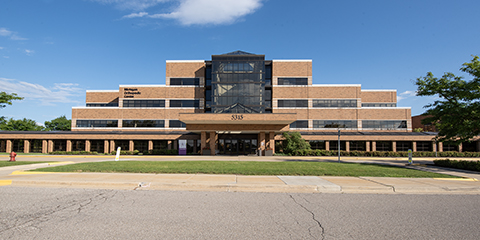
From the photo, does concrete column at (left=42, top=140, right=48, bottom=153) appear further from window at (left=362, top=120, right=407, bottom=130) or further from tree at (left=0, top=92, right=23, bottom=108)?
window at (left=362, top=120, right=407, bottom=130)

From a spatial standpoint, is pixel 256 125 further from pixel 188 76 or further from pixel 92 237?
pixel 92 237

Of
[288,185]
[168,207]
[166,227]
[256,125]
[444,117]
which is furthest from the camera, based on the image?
[256,125]

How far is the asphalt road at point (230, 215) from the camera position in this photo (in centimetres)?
476

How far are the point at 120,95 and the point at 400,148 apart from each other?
49.8 m

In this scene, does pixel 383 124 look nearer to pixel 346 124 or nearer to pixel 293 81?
pixel 346 124

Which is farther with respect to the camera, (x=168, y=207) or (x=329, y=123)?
(x=329, y=123)

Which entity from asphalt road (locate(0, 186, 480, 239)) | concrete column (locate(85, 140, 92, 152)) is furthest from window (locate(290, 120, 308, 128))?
asphalt road (locate(0, 186, 480, 239))

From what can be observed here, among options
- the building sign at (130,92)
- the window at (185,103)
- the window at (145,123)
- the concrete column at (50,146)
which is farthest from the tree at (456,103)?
the concrete column at (50,146)

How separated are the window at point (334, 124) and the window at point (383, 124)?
206 centimetres

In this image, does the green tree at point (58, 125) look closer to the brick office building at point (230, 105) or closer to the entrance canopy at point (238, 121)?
the brick office building at point (230, 105)

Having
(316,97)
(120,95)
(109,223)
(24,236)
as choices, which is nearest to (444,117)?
(109,223)

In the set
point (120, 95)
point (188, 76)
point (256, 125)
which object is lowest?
point (256, 125)

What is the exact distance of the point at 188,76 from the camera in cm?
4797

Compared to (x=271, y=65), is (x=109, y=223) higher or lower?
lower
